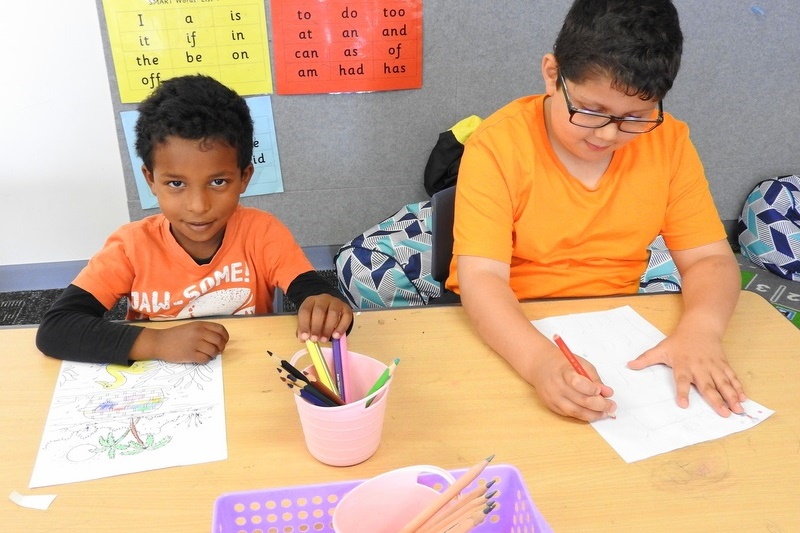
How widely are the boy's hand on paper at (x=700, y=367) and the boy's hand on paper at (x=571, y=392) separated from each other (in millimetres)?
116

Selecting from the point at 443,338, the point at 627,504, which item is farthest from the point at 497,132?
the point at 627,504

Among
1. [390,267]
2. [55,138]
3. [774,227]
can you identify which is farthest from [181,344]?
[774,227]

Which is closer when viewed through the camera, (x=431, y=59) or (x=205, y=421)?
(x=205, y=421)

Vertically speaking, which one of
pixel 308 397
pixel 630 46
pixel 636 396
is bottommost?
pixel 636 396

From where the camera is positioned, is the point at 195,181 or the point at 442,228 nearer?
the point at 195,181

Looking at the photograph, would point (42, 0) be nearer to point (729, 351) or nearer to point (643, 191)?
point (643, 191)

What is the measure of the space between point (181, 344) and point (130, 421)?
0.46 ft

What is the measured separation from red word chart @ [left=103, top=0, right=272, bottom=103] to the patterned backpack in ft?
2.08

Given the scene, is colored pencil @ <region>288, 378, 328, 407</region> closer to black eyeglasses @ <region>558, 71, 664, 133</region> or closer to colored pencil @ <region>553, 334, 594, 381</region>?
colored pencil @ <region>553, 334, 594, 381</region>

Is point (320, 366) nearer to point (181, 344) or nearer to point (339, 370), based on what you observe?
point (339, 370)

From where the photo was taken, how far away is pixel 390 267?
204cm

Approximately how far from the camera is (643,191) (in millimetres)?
1208

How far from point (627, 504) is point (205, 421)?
1.69 feet

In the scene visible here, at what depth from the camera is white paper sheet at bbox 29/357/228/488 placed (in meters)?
0.77
